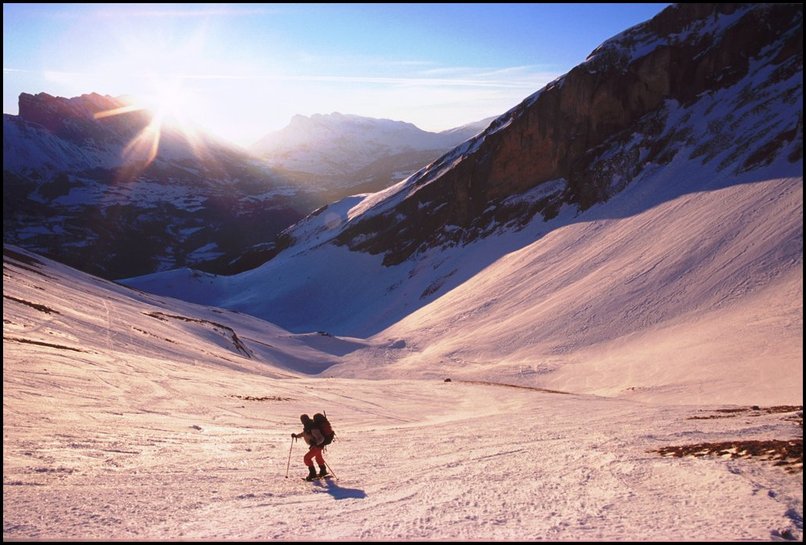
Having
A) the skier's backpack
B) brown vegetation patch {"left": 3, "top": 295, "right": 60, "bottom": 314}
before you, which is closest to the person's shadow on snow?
the skier's backpack

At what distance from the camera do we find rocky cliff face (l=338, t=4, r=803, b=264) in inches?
2201

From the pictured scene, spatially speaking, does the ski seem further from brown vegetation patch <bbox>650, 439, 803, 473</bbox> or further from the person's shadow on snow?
brown vegetation patch <bbox>650, 439, 803, 473</bbox>

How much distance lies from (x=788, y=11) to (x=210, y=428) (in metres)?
74.8

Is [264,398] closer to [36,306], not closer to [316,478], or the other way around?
[316,478]

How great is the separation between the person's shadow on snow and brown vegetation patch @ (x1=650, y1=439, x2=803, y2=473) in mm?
5607

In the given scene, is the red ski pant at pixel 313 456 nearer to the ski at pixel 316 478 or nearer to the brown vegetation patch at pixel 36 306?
the ski at pixel 316 478

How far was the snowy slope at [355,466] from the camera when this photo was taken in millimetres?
6875

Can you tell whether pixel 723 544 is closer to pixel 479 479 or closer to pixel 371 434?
pixel 479 479

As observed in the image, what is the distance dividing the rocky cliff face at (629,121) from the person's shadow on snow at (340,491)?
49.6 metres

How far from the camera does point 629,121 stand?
6900 centimetres

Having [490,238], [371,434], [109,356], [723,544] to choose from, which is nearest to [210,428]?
[371,434]

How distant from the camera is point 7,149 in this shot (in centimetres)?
19888

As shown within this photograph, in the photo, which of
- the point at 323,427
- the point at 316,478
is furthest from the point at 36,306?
the point at 316,478

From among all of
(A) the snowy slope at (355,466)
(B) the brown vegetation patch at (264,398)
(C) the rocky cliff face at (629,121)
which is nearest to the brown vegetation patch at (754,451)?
(A) the snowy slope at (355,466)
